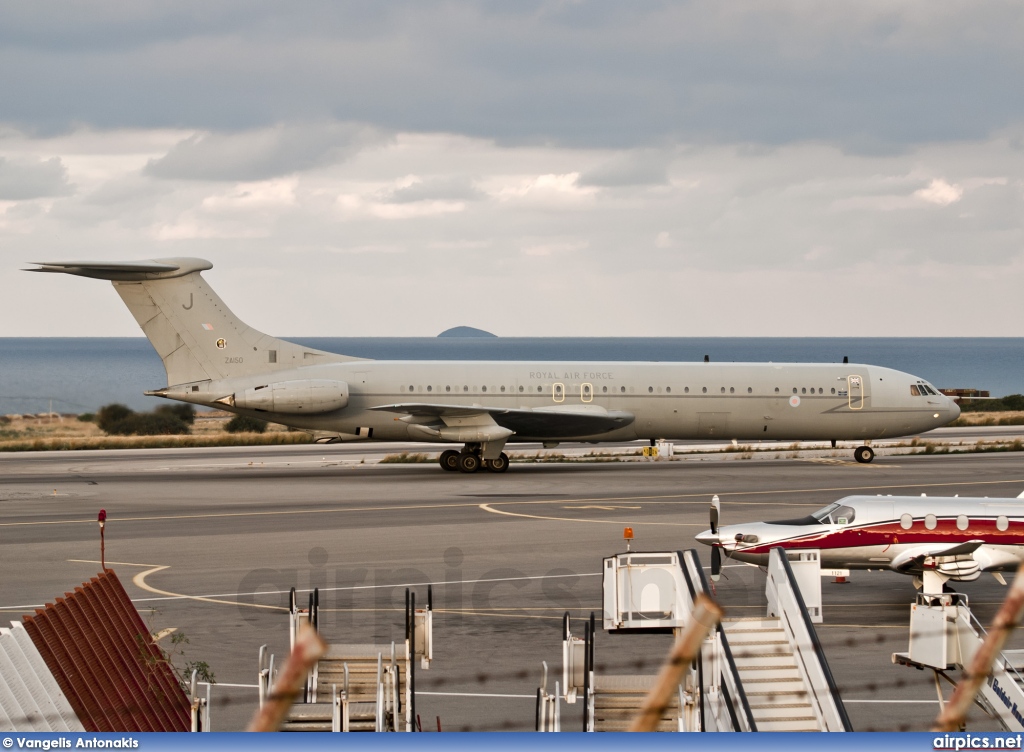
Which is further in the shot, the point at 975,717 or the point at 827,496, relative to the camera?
the point at 827,496

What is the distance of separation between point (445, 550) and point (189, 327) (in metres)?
21.1

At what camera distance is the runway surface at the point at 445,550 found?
1789cm

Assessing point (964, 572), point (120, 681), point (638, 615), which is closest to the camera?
point (120, 681)

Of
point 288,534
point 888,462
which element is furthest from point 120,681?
point 888,462

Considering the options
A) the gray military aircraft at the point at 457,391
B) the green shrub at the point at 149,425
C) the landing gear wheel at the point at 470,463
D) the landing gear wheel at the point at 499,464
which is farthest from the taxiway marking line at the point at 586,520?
the green shrub at the point at 149,425

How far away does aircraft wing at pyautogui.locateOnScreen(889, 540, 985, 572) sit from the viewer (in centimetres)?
2181

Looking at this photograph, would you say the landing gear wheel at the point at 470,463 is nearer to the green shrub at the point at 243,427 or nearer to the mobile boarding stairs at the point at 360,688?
the mobile boarding stairs at the point at 360,688

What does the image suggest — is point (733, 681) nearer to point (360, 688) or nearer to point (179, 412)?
point (360, 688)

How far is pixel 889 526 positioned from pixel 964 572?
58.8 inches

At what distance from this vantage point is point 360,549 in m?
28.8

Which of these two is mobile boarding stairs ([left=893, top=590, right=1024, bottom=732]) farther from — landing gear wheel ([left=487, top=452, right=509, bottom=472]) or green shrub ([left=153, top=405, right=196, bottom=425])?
green shrub ([left=153, top=405, right=196, bottom=425])

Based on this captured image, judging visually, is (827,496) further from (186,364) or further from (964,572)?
(186,364)

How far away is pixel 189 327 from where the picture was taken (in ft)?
151

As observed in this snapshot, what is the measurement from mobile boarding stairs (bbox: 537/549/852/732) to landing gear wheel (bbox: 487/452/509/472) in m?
30.9
